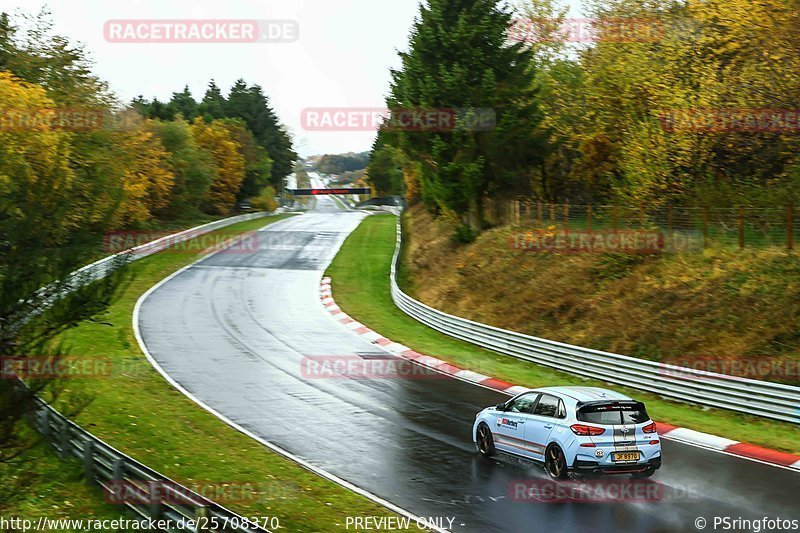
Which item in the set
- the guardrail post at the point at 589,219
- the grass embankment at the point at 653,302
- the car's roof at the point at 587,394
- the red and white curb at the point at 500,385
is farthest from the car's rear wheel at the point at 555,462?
the guardrail post at the point at 589,219

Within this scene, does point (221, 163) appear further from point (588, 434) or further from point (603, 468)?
point (603, 468)

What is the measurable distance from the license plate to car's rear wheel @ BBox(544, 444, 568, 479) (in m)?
0.75

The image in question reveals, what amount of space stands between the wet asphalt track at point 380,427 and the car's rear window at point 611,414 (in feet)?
3.53

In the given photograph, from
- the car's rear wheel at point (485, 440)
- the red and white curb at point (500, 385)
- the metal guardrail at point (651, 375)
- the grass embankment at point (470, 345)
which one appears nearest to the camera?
the car's rear wheel at point (485, 440)

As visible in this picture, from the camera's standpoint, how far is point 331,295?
3650 centimetres

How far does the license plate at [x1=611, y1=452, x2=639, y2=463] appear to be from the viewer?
1236cm

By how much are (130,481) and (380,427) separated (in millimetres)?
6130

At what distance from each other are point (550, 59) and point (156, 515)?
3905 centimetres

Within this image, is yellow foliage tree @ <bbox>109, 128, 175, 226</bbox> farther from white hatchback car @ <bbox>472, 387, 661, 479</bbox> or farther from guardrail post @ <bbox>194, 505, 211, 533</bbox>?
guardrail post @ <bbox>194, 505, 211, 533</bbox>

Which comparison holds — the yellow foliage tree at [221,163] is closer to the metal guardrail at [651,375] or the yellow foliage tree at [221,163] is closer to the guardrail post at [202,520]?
the metal guardrail at [651,375]

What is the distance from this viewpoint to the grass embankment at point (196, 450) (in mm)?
12094

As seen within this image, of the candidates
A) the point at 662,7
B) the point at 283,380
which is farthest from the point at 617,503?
the point at 662,7

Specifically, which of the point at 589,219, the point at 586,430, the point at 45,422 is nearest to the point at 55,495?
the point at 45,422

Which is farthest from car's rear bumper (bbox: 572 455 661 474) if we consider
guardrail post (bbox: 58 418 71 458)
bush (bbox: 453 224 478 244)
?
bush (bbox: 453 224 478 244)
